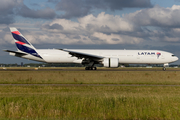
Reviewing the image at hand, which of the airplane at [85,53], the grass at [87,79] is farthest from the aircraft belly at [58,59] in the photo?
the grass at [87,79]

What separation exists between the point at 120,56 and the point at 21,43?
22.1m

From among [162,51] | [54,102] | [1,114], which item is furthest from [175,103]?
[162,51]

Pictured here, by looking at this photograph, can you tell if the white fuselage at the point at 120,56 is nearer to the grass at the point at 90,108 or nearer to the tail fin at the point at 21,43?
the tail fin at the point at 21,43

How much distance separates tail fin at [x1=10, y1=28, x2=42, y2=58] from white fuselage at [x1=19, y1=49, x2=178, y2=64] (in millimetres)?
1331

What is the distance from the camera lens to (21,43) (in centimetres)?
4831

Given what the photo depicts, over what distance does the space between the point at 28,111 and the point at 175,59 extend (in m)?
44.9

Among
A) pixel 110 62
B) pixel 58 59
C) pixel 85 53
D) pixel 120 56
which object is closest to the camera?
pixel 110 62

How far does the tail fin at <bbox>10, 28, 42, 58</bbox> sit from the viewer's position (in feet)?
158

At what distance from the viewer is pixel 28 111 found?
35.9ft

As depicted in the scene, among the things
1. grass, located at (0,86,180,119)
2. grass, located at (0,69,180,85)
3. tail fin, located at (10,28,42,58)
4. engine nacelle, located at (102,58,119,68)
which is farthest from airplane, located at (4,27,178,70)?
grass, located at (0,86,180,119)

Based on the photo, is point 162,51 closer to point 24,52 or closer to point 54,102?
point 24,52

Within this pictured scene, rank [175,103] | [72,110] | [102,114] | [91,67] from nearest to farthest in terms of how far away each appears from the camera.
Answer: [102,114]
[72,110]
[175,103]
[91,67]

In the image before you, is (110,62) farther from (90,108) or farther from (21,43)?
(90,108)

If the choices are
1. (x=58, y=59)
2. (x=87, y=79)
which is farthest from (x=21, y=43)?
(x=87, y=79)
